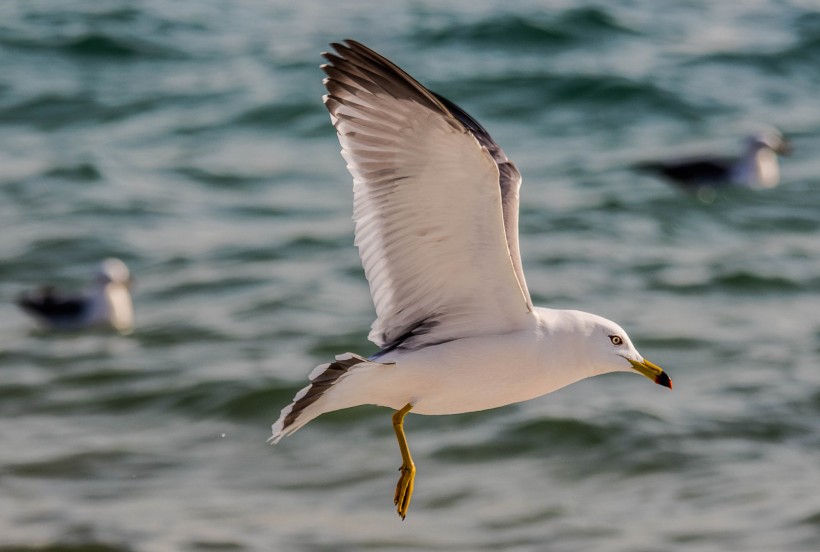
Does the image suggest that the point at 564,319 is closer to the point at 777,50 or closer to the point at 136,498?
the point at 136,498

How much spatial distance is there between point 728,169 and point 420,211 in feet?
32.8

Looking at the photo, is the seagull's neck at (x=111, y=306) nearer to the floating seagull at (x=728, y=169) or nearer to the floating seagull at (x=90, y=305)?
the floating seagull at (x=90, y=305)

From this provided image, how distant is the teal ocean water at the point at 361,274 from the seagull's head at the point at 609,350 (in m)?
3.62

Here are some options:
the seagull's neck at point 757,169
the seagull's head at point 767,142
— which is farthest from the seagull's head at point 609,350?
the seagull's head at point 767,142

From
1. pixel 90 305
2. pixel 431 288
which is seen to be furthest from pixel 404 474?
pixel 90 305

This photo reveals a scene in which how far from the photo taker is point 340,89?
4113 millimetres

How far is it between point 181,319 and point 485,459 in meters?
3.18

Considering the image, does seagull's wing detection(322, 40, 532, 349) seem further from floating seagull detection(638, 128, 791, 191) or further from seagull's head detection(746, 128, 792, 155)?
seagull's head detection(746, 128, 792, 155)

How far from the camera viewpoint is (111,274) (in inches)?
439

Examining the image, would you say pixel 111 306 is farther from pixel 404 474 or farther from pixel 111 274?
pixel 404 474

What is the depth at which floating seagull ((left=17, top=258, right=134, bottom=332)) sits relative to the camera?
35.7 feet

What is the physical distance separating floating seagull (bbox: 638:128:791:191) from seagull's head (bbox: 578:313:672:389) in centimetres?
927

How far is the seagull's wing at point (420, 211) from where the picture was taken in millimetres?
4035

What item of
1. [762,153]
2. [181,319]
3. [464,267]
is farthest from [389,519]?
[762,153]
